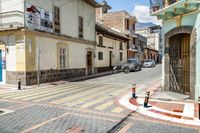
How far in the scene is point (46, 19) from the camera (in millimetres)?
17906

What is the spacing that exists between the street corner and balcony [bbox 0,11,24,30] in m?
10.1

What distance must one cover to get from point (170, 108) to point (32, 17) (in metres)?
12.5

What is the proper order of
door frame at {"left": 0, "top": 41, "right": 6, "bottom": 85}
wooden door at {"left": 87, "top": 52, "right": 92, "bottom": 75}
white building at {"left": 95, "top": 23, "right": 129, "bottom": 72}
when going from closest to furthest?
door frame at {"left": 0, "top": 41, "right": 6, "bottom": 85}
wooden door at {"left": 87, "top": 52, "right": 92, "bottom": 75}
white building at {"left": 95, "top": 23, "right": 129, "bottom": 72}

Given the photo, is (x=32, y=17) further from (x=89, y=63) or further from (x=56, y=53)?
(x=89, y=63)

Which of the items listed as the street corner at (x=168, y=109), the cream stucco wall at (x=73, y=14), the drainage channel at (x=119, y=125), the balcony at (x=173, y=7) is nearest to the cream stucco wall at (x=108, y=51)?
the cream stucco wall at (x=73, y=14)

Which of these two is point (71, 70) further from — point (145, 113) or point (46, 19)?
point (145, 113)

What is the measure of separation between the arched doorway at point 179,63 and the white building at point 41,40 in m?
9.38

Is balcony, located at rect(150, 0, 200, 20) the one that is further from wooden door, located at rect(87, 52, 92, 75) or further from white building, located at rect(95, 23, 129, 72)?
white building, located at rect(95, 23, 129, 72)

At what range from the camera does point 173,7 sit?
9.99 metres

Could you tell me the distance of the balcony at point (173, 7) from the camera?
9344 mm

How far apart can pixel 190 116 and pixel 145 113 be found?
1.56 meters

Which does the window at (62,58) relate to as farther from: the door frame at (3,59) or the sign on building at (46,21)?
the door frame at (3,59)

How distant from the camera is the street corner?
7110mm

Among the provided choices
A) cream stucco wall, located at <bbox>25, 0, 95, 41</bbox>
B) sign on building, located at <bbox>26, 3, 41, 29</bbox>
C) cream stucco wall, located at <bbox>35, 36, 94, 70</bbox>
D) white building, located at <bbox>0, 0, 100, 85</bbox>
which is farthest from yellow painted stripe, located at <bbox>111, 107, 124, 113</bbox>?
cream stucco wall, located at <bbox>25, 0, 95, 41</bbox>
